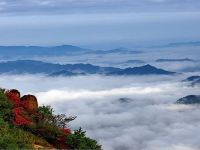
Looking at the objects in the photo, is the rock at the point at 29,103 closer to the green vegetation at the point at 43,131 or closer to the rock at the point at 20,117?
the green vegetation at the point at 43,131

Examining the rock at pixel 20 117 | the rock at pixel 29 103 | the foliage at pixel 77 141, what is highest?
the rock at pixel 29 103

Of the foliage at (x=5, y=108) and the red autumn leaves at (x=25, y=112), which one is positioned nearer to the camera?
the red autumn leaves at (x=25, y=112)

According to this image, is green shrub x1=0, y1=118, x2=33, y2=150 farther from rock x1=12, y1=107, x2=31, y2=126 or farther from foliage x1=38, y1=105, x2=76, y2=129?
foliage x1=38, y1=105, x2=76, y2=129

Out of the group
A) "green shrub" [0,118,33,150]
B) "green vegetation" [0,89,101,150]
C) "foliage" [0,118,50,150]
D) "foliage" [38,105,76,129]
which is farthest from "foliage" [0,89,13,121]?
"foliage" [38,105,76,129]

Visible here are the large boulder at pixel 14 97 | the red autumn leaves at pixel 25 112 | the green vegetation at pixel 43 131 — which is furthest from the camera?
the large boulder at pixel 14 97

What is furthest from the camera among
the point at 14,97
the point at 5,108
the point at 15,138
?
the point at 14,97

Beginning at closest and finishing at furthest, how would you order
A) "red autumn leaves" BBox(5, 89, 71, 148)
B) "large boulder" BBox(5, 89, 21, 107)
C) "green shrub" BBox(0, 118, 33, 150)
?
"green shrub" BBox(0, 118, 33, 150) < "red autumn leaves" BBox(5, 89, 71, 148) < "large boulder" BBox(5, 89, 21, 107)

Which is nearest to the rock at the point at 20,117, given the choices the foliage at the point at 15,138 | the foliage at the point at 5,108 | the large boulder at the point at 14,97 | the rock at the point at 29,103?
the foliage at the point at 5,108

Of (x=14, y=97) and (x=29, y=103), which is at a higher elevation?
(x=14, y=97)

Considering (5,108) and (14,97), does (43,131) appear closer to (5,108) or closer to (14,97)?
(5,108)

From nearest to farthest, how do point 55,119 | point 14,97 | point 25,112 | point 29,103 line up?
1. point 25,112
2. point 55,119
3. point 29,103
4. point 14,97

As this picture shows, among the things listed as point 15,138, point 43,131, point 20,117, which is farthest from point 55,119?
point 15,138

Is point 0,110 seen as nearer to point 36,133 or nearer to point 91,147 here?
point 36,133

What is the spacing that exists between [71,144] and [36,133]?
2492 mm
